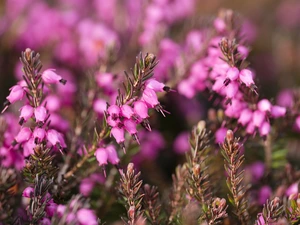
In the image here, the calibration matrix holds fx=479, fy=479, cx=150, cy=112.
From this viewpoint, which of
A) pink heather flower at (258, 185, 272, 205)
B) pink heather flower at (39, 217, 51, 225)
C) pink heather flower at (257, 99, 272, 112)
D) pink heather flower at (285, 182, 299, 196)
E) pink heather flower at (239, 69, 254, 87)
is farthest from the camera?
pink heather flower at (258, 185, 272, 205)

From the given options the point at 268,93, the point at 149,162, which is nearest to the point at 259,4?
the point at 268,93

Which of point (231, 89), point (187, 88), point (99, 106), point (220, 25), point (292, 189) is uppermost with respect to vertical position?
point (220, 25)

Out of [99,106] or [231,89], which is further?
[99,106]

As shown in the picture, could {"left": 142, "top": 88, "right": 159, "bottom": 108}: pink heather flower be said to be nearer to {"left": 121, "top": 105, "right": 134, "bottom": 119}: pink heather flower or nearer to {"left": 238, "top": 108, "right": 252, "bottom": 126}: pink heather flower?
{"left": 121, "top": 105, "right": 134, "bottom": 119}: pink heather flower

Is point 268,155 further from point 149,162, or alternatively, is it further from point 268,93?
point 268,93

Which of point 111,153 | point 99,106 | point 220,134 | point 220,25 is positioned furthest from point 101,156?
point 220,25

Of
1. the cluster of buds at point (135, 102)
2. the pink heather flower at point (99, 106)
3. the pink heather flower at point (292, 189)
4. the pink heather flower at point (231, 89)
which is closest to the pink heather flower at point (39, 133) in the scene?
the cluster of buds at point (135, 102)

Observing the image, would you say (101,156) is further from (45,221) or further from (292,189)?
(292,189)

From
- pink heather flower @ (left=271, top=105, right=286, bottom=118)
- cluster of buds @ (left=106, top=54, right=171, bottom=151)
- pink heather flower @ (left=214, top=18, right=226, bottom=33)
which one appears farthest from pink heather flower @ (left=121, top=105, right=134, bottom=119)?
pink heather flower @ (left=214, top=18, right=226, bottom=33)
